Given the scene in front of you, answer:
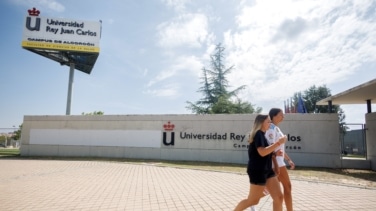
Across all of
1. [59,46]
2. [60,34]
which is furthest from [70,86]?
[60,34]

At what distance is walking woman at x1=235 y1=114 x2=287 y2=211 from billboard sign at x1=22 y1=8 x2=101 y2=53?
25218mm

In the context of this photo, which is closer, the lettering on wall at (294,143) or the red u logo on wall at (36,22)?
the lettering on wall at (294,143)

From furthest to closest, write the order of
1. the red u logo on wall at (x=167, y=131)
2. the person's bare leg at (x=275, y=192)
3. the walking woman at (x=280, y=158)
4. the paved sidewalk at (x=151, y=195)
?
the red u logo on wall at (x=167, y=131) < the paved sidewalk at (x=151, y=195) < the walking woman at (x=280, y=158) < the person's bare leg at (x=275, y=192)

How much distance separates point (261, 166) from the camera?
3.71m

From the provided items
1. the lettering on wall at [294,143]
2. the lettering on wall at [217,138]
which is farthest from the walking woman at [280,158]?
the lettering on wall at [294,143]

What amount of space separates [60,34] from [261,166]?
2647cm

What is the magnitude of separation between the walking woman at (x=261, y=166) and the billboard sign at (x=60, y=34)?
2522cm

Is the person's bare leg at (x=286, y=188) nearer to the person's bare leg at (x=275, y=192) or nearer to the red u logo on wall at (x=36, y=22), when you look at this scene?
the person's bare leg at (x=275, y=192)

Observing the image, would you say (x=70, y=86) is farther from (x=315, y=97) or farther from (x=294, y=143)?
(x=315, y=97)

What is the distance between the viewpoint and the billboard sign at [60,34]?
25188 mm

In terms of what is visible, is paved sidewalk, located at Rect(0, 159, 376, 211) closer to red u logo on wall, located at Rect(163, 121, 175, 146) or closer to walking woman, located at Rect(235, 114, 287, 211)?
walking woman, located at Rect(235, 114, 287, 211)

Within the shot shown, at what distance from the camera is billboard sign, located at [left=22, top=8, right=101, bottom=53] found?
82.6ft

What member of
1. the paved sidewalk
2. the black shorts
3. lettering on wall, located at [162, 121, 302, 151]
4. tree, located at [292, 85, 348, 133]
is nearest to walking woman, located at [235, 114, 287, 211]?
the black shorts

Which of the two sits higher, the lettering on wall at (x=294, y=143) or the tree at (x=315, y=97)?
the tree at (x=315, y=97)
